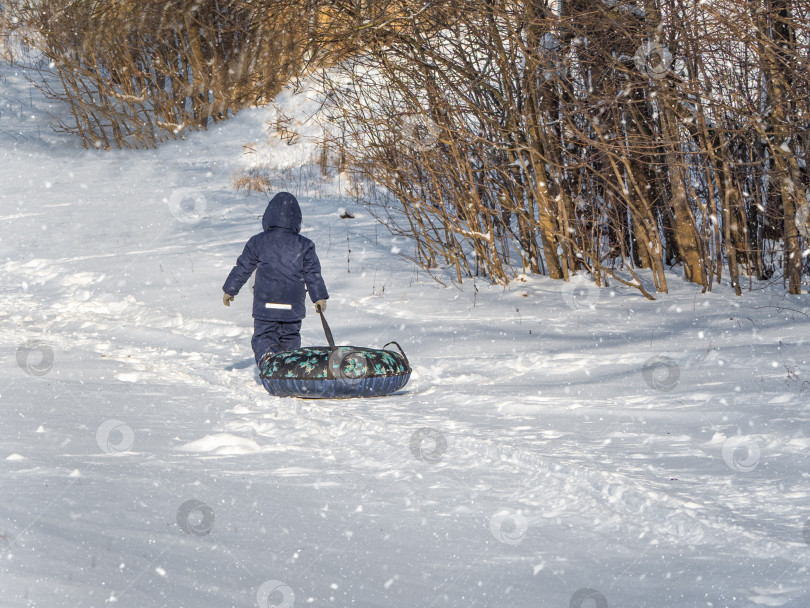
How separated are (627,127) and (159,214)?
29.5 feet

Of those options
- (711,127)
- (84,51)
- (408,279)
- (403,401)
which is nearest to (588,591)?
(403,401)

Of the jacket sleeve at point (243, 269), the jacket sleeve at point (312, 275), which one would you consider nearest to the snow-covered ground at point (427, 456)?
the jacket sleeve at point (243, 269)

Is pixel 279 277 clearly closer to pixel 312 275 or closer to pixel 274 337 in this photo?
pixel 312 275

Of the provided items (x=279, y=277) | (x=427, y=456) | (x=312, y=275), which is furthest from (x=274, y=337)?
(x=427, y=456)

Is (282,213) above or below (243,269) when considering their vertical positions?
above

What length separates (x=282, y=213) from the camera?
23.3 ft

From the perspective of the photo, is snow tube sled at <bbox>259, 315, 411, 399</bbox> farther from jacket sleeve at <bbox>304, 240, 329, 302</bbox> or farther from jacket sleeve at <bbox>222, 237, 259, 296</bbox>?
jacket sleeve at <bbox>222, 237, 259, 296</bbox>

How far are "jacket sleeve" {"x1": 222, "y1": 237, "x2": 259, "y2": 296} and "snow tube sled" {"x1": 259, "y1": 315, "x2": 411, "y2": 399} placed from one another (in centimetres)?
116

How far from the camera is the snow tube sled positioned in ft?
19.6

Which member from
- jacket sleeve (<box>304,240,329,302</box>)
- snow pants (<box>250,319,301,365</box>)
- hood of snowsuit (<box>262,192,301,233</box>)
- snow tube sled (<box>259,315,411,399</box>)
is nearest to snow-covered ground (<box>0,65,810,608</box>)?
snow tube sled (<box>259,315,411,399</box>)

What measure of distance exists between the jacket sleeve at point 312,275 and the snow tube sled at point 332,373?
2.98ft

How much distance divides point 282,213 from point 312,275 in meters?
0.57

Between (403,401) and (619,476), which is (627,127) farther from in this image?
(619,476)

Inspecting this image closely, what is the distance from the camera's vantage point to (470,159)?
33.4ft
